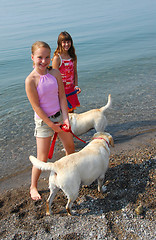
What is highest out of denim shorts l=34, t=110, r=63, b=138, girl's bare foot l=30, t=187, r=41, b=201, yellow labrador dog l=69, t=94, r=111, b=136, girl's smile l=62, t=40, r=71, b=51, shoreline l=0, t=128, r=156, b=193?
girl's smile l=62, t=40, r=71, b=51

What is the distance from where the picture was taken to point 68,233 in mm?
3074

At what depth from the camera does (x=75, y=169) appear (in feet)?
10.4

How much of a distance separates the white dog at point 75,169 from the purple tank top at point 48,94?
30.4 inches

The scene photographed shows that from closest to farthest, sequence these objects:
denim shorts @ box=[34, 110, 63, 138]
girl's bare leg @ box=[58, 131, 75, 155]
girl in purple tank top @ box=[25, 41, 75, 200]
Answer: girl in purple tank top @ box=[25, 41, 75, 200] → denim shorts @ box=[34, 110, 63, 138] → girl's bare leg @ box=[58, 131, 75, 155]

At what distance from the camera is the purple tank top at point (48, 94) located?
329cm

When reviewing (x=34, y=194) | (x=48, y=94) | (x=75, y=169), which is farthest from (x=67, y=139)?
(x=34, y=194)

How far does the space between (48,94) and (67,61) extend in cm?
174

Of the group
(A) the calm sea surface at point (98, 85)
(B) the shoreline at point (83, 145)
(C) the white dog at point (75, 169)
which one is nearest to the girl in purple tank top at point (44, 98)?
(C) the white dog at point (75, 169)

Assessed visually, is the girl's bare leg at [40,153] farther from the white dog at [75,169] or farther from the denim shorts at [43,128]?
the white dog at [75,169]

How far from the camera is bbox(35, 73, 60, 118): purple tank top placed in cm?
329

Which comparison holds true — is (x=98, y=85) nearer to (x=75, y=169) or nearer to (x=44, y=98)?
(x=44, y=98)

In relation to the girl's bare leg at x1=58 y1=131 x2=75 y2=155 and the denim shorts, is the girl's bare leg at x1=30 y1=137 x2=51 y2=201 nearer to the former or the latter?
the denim shorts

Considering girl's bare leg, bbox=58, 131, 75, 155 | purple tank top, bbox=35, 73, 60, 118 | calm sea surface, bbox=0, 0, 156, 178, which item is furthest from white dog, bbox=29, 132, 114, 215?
calm sea surface, bbox=0, 0, 156, 178

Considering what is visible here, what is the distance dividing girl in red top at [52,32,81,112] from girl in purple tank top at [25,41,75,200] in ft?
4.45
